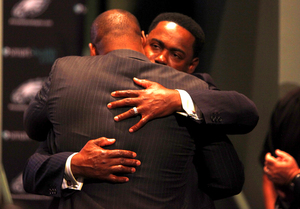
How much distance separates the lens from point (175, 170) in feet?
4.35

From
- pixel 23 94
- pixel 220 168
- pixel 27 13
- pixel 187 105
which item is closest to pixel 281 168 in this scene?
pixel 220 168

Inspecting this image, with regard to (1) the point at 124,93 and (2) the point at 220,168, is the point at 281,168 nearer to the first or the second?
(2) the point at 220,168

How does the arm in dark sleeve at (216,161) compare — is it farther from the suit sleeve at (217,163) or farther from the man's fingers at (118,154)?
the man's fingers at (118,154)

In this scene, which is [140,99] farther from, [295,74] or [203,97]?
[295,74]

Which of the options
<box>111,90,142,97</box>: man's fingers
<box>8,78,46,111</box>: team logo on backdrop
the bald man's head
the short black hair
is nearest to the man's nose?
the short black hair

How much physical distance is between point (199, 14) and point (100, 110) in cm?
211

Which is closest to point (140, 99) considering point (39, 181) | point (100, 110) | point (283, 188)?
point (100, 110)

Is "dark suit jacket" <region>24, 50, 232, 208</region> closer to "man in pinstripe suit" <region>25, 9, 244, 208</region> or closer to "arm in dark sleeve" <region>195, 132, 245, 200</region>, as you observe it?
"man in pinstripe suit" <region>25, 9, 244, 208</region>

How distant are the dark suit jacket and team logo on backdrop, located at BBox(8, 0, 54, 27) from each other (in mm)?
1921

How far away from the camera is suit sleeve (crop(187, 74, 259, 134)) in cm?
131

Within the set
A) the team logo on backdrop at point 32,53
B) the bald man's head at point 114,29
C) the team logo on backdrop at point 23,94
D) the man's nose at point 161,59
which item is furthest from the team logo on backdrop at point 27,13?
the bald man's head at point 114,29

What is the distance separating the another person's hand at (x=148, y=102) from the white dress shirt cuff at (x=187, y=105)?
19mm

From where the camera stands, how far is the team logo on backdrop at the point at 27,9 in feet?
9.87

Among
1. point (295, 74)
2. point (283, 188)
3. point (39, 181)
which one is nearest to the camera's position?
point (39, 181)
